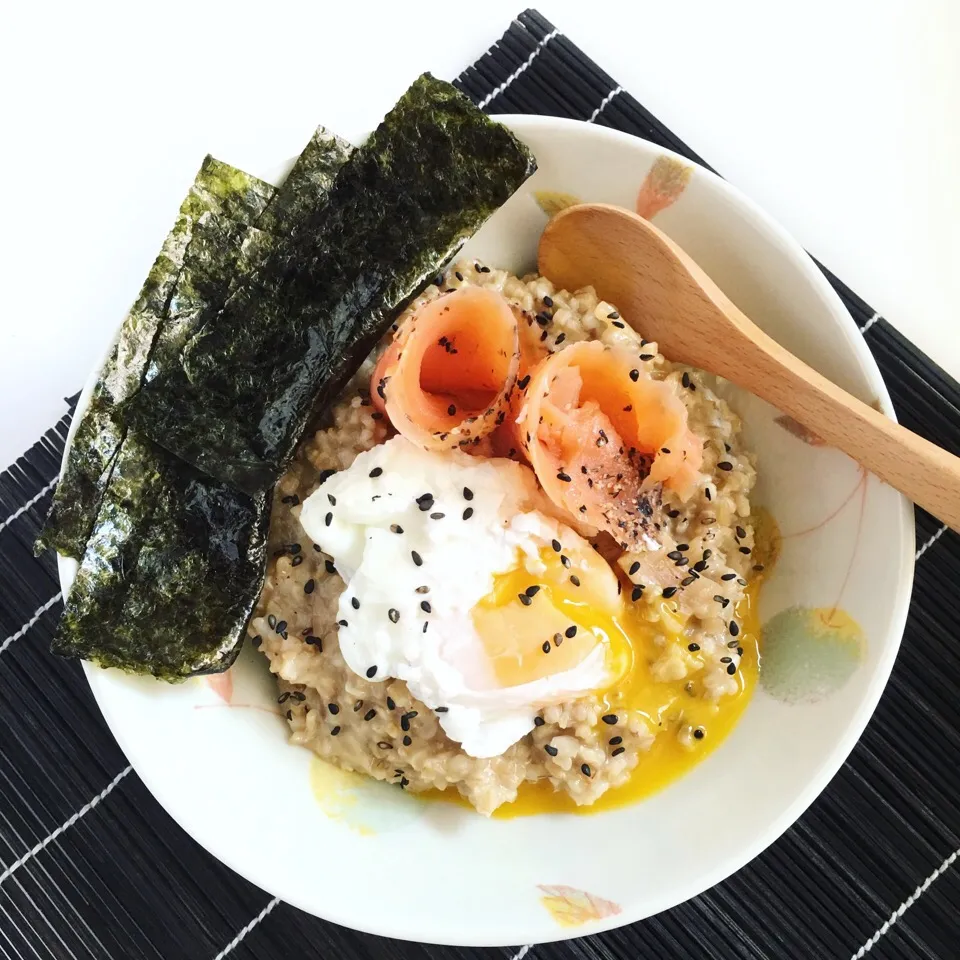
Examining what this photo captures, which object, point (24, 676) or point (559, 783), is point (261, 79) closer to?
point (24, 676)

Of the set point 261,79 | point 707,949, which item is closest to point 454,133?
point 261,79

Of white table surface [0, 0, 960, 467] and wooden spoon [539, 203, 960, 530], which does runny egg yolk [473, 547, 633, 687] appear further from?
white table surface [0, 0, 960, 467]

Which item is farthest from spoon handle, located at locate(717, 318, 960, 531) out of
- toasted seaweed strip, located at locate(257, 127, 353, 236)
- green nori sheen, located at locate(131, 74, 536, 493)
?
toasted seaweed strip, located at locate(257, 127, 353, 236)

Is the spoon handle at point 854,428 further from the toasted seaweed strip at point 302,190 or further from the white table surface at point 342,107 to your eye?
the toasted seaweed strip at point 302,190

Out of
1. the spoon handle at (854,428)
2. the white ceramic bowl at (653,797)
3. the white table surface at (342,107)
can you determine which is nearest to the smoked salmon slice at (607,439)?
the spoon handle at (854,428)

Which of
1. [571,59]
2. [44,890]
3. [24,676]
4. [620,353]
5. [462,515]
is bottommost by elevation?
[44,890]
